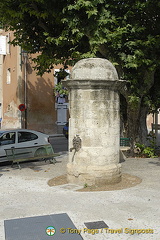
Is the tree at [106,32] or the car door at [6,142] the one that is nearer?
the tree at [106,32]

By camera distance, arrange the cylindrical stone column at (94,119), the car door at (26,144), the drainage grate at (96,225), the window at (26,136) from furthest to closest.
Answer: the window at (26,136) → the car door at (26,144) → the cylindrical stone column at (94,119) → the drainage grate at (96,225)

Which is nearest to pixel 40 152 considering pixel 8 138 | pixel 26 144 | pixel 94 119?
pixel 26 144

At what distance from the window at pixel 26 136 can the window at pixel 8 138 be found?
0.87 feet

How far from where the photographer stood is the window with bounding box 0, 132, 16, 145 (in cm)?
1202

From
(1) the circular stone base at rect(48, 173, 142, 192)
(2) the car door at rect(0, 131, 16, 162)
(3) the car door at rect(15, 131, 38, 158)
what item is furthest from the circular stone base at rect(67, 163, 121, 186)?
(2) the car door at rect(0, 131, 16, 162)

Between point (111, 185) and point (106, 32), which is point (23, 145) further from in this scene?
point (106, 32)

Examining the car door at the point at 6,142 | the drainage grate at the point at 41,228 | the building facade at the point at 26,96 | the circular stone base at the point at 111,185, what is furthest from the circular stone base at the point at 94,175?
the building facade at the point at 26,96

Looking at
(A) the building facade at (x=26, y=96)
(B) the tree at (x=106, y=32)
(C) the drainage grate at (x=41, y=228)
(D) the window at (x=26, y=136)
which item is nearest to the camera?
(C) the drainage grate at (x=41, y=228)

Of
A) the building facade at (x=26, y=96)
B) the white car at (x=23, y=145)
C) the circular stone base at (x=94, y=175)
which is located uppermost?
the building facade at (x=26, y=96)

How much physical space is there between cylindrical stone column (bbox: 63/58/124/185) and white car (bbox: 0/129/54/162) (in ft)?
11.6

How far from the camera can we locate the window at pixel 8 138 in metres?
12.0

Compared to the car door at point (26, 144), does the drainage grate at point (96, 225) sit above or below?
below

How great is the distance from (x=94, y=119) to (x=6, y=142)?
4.95 meters

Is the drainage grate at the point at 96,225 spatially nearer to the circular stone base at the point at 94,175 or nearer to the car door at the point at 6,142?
the circular stone base at the point at 94,175
